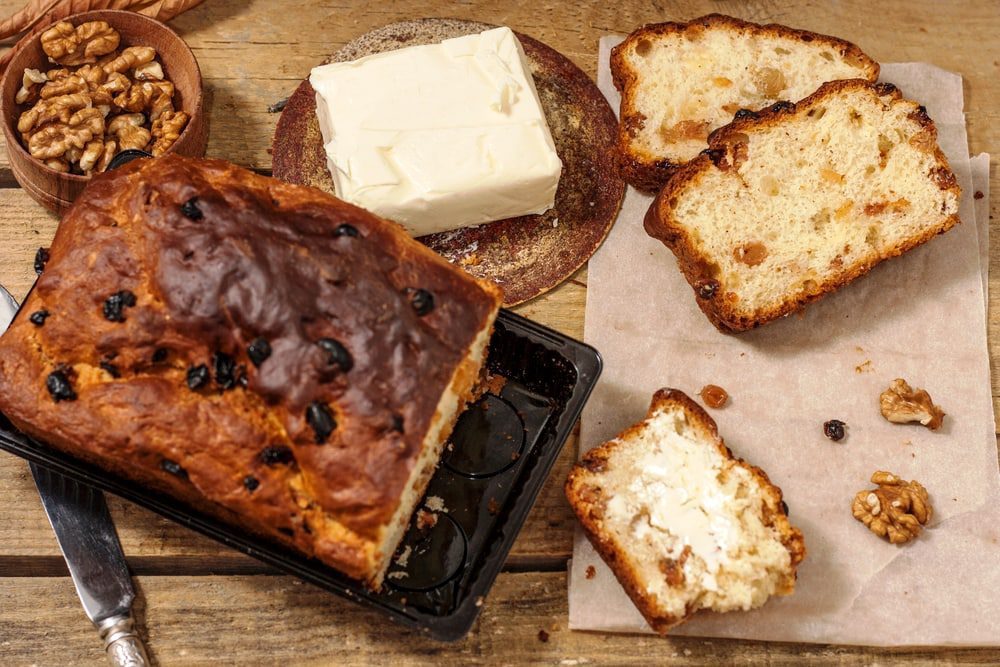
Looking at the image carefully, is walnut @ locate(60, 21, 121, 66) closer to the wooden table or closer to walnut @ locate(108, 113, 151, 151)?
walnut @ locate(108, 113, 151, 151)

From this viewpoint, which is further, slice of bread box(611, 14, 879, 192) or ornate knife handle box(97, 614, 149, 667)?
slice of bread box(611, 14, 879, 192)

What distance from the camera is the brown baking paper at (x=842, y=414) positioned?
3.18 metres

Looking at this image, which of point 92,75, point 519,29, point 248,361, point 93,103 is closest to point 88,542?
point 248,361

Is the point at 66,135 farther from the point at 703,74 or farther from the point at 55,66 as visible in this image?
the point at 703,74

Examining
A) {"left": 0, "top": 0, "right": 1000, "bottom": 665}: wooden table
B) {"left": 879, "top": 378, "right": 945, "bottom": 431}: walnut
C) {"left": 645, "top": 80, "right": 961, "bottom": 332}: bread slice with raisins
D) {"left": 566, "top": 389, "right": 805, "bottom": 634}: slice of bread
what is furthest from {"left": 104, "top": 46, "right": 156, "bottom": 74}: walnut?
{"left": 879, "top": 378, "right": 945, "bottom": 431}: walnut

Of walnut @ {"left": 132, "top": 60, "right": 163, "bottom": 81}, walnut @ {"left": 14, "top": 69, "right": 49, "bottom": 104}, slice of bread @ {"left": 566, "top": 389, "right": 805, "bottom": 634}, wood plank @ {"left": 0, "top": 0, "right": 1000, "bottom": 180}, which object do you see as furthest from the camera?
wood plank @ {"left": 0, "top": 0, "right": 1000, "bottom": 180}

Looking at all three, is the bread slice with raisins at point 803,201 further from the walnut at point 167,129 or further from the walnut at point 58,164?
the walnut at point 58,164

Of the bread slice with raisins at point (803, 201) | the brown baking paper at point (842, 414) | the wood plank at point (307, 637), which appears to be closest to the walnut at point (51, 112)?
the wood plank at point (307, 637)

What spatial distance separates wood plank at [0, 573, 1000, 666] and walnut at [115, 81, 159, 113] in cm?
174

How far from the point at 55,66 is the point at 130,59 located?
12.2 inches

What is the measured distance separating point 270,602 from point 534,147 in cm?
184

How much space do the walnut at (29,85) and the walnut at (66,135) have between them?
186 millimetres

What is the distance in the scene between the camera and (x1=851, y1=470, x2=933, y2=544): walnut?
127 inches

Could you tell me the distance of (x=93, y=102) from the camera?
11.6 ft
